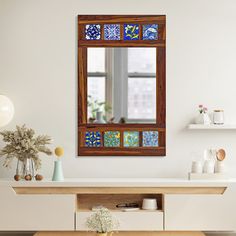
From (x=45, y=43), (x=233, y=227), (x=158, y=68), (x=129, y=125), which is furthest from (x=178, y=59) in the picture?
(x=233, y=227)

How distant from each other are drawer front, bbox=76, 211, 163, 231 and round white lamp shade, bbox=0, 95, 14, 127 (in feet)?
3.12

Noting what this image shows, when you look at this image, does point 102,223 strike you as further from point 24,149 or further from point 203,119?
point 203,119

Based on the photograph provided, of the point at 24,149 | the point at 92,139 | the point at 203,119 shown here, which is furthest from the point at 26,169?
the point at 203,119

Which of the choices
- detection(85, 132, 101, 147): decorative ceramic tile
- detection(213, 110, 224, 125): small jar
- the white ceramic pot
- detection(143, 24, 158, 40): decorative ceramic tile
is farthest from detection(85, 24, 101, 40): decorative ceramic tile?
the white ceramic pot

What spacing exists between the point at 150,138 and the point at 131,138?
0.16 meters

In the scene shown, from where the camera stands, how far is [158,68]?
4.67 metres

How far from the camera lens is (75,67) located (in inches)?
184

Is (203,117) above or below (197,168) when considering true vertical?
above

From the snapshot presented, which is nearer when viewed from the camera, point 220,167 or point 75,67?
point 220,167

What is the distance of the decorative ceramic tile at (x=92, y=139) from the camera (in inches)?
184

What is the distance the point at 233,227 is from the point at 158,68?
1419 mm

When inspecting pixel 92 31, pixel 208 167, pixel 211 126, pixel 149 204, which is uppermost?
pixel 92 31

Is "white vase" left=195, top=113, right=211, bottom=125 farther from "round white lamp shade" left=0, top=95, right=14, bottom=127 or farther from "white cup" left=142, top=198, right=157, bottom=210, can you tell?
"round white lamp shade" left=0, top=95, right=14, bottom=127

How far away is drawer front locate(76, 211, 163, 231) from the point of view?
4328mm
